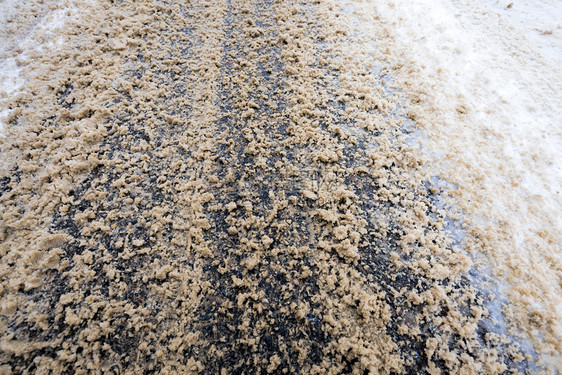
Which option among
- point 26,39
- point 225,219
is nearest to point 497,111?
point 225,219

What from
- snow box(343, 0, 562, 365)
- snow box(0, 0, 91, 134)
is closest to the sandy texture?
snow box(0, 0, 91, 134)

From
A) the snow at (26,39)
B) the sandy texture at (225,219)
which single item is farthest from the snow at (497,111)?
the snow at (26,39)

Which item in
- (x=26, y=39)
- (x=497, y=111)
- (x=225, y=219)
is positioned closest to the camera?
(x=225, y=219)

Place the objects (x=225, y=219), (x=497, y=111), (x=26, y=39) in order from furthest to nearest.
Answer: (x=26, y=39) → (x=497, y=111) → (x=225, y=219)

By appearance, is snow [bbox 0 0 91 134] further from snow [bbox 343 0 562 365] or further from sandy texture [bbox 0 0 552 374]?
snow [bbox 343 0 562 365]

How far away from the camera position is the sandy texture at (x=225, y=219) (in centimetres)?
127

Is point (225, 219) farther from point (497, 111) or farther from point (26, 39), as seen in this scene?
point (26, 39)

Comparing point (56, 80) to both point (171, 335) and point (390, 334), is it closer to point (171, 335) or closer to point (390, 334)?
point (171, 335)

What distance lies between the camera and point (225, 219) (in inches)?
63.5

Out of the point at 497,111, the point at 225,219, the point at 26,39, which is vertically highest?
the point at 497,111

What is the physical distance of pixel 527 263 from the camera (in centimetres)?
147

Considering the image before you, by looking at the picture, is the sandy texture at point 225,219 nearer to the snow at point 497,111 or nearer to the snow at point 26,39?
the snow at point 26,39

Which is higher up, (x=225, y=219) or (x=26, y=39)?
(x=26, y=39)

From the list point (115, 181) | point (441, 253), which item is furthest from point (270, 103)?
point (441, 253)
